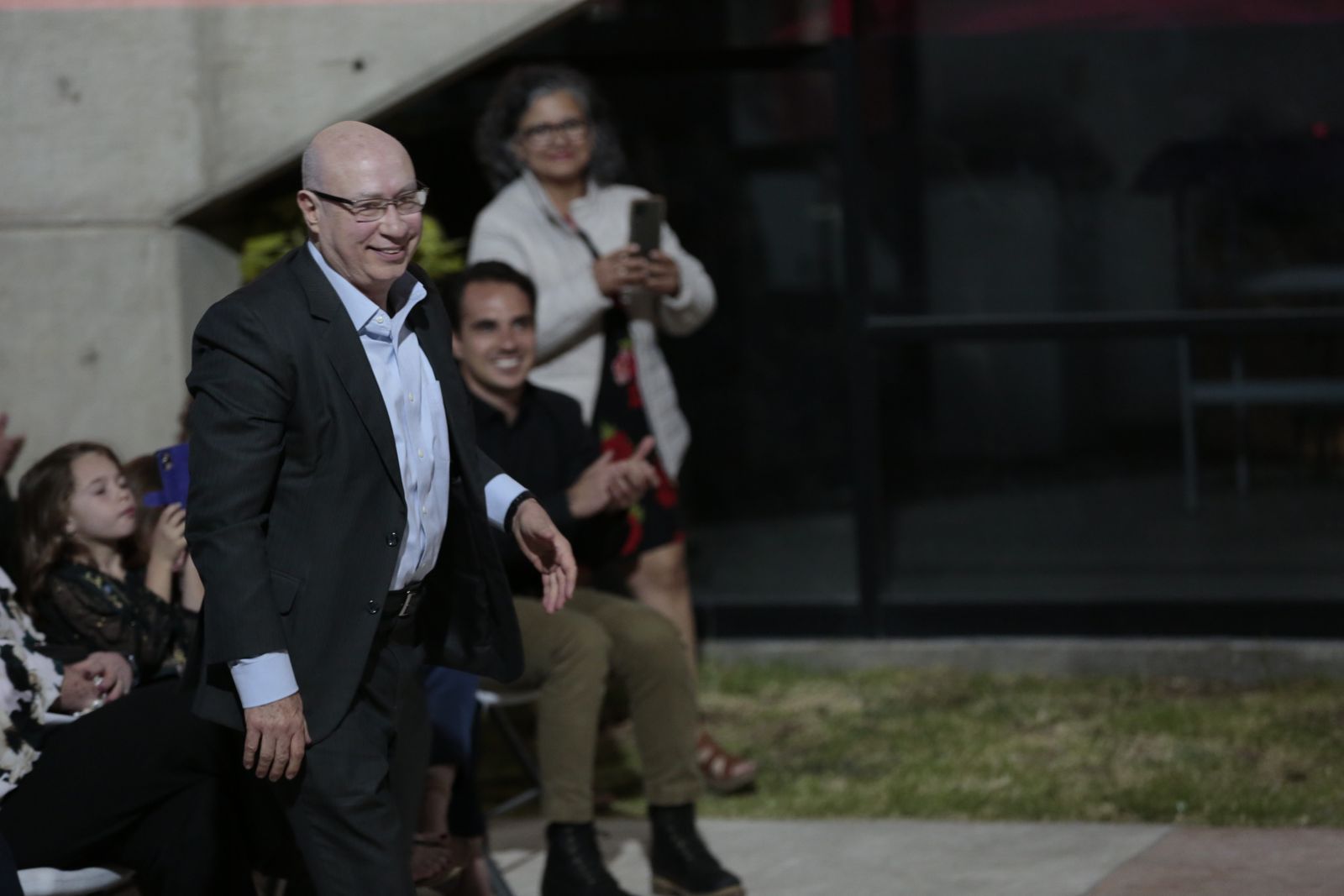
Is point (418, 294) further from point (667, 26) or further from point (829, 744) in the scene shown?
point (667, 26)

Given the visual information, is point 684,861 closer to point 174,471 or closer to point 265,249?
point 174,471

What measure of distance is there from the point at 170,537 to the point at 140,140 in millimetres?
2274

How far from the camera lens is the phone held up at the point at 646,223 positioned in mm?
5543

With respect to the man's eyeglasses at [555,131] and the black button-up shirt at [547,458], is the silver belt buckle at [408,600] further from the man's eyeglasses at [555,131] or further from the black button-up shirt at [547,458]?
the man's eyeglasses at [555,131]

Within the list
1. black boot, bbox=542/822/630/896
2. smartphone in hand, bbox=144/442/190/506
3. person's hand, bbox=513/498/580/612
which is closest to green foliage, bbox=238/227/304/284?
smartphone in hand, bbox=144/442/190/506

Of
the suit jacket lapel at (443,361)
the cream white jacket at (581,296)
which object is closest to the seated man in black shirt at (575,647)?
the cream white jacket at (581,296)

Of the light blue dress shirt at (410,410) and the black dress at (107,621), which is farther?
the black dress at (107,621)

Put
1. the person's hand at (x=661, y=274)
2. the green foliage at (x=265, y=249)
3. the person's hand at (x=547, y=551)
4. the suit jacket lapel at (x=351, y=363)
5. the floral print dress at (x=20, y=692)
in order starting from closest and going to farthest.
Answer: the suit jacket lapel at (x=351, y=363) → the person's hand at (x=547, y=551) → the floral print dress at (x=20, y=692) → the person's hand at (x=661, y=274) → the green foliage at (x=265, y=249)

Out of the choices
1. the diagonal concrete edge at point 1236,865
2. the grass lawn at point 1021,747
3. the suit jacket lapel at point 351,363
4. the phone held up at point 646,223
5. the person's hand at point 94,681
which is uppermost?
the phone held up at point 646,223

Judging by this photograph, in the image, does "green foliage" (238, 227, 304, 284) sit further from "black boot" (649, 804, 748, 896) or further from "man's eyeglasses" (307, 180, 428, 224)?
"man's eyeglasses" (307, 180, 428, 224)

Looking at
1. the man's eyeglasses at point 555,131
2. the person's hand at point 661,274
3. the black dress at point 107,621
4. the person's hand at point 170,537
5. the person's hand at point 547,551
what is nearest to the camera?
the person's hand at point 547,551

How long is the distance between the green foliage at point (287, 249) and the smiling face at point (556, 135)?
2.57 ft

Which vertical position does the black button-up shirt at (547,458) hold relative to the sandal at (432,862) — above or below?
above

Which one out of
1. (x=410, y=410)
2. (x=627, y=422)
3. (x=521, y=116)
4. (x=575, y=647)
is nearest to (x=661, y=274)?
(x=627, y=422)
